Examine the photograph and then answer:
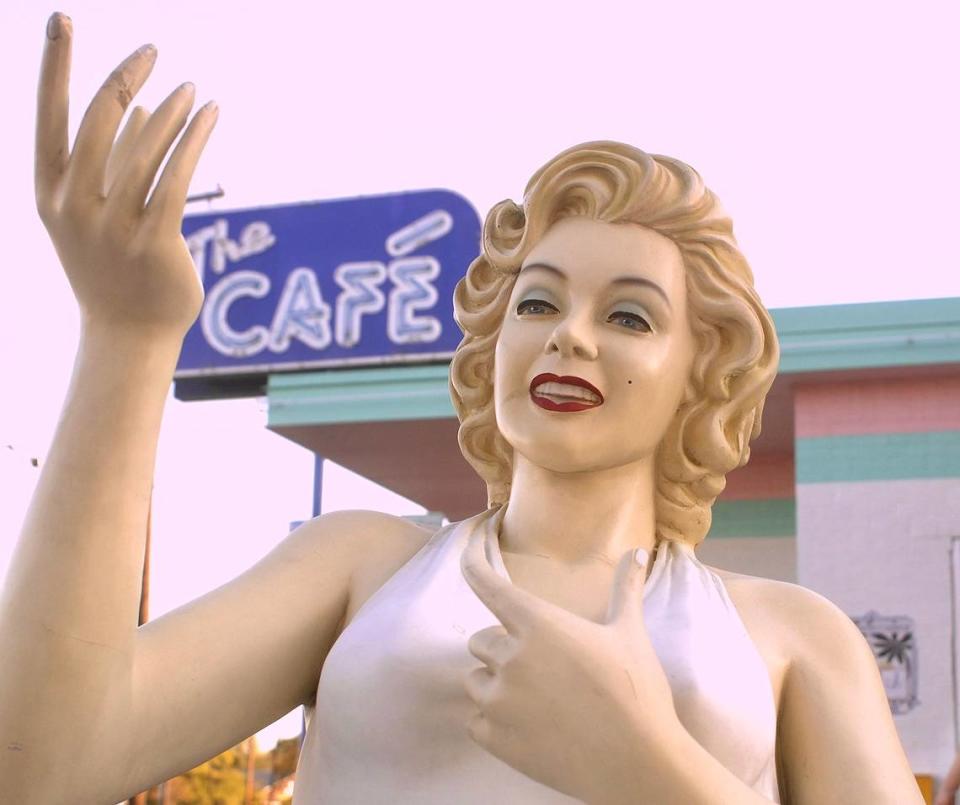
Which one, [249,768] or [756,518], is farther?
[249,768]

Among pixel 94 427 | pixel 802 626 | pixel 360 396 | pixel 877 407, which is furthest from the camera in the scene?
pixel 360 396

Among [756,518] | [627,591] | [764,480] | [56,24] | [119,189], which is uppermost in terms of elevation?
[56,24]

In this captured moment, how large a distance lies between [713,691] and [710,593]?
0.26 meters

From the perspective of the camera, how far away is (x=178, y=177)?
1856 mm

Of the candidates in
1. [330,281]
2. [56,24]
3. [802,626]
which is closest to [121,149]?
[56,24]

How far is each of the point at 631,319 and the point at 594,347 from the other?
0.11m

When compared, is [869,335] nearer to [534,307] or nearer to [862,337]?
[862,337]

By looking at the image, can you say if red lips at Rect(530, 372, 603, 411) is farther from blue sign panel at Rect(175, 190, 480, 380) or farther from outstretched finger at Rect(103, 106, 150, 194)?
blue sign panel at Rect(175, 190, 480, 380)

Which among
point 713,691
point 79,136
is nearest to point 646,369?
point 713,691

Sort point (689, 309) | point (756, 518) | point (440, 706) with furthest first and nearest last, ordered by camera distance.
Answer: point (756, 518)
point (689, 309)
point (440, 706)

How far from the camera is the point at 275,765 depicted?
20828mm

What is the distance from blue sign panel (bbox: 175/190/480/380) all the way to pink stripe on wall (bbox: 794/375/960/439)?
388 cm

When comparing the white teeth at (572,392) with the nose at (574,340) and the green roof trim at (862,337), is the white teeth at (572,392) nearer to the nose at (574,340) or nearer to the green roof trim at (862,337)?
the nose at (574,340)

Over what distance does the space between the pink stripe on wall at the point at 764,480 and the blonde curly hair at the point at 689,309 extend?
36.5ft
